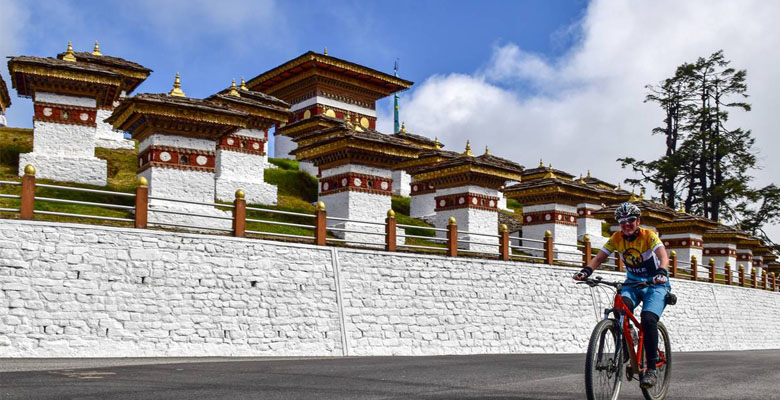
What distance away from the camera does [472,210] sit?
2747 cm

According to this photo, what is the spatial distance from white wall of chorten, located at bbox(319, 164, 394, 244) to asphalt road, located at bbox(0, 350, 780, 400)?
13.3 m

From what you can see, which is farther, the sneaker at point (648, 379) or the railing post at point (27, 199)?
the railing post at point (27, 199)

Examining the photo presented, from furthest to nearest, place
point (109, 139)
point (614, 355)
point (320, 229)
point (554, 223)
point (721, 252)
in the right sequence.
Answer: point (721, 252)
point (554, 223)
point (109, 139)
point (320, 229)
point (614, 355)

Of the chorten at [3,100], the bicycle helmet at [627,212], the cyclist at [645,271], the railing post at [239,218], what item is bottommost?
the cyclist at [645,271]

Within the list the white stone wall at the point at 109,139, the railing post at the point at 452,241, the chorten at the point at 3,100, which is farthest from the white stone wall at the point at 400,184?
the chorten at the point at 3,100

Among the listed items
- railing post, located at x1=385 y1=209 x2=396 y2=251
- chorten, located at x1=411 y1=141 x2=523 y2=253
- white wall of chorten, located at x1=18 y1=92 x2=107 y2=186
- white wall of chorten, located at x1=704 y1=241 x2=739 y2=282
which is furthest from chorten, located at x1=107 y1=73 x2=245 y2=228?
white wall of chorten, located at x1=704 y1=241 x2=739 y2=282

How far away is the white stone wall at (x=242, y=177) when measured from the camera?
25.2 metres

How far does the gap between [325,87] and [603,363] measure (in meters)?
37.2

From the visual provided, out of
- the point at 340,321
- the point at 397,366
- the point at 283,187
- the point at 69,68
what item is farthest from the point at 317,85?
the point at 397,366

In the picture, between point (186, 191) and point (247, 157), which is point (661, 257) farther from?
point (247, 157)

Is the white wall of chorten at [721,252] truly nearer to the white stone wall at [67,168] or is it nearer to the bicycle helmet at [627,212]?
the white stone wall at [67,168]

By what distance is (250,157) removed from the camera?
2658 cm

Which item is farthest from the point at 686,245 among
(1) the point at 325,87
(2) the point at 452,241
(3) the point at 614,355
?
(3) the point at 614,355

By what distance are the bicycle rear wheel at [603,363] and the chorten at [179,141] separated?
15.0 metres
